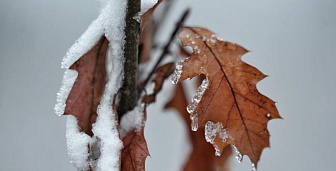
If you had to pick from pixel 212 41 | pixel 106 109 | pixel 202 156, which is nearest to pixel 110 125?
pixel 106 109

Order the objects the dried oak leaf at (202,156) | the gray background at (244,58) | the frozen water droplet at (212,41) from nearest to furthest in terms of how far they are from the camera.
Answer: the frozen water droplet at (212,41) → the dried oak leaf at (202,156) → the gray background at (244,58)

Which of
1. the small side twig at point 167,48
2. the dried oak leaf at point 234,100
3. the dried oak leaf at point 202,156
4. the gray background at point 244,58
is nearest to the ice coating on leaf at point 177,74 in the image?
the dried oak leaf at point 234,100

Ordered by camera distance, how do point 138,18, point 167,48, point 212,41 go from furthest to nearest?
point 167,48 < point 212,41 < point 138,18

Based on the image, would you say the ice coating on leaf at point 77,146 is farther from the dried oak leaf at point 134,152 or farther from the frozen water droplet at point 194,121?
the frozen water droplet at point 194,121

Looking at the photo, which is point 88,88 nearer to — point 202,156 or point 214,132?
point 214,132

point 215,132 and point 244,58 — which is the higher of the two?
point 244,58

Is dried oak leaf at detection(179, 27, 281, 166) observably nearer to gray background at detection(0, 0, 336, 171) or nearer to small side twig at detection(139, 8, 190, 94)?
small side twig at detection(139, 8, 190, 94)

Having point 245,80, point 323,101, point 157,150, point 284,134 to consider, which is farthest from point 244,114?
point 323,101
